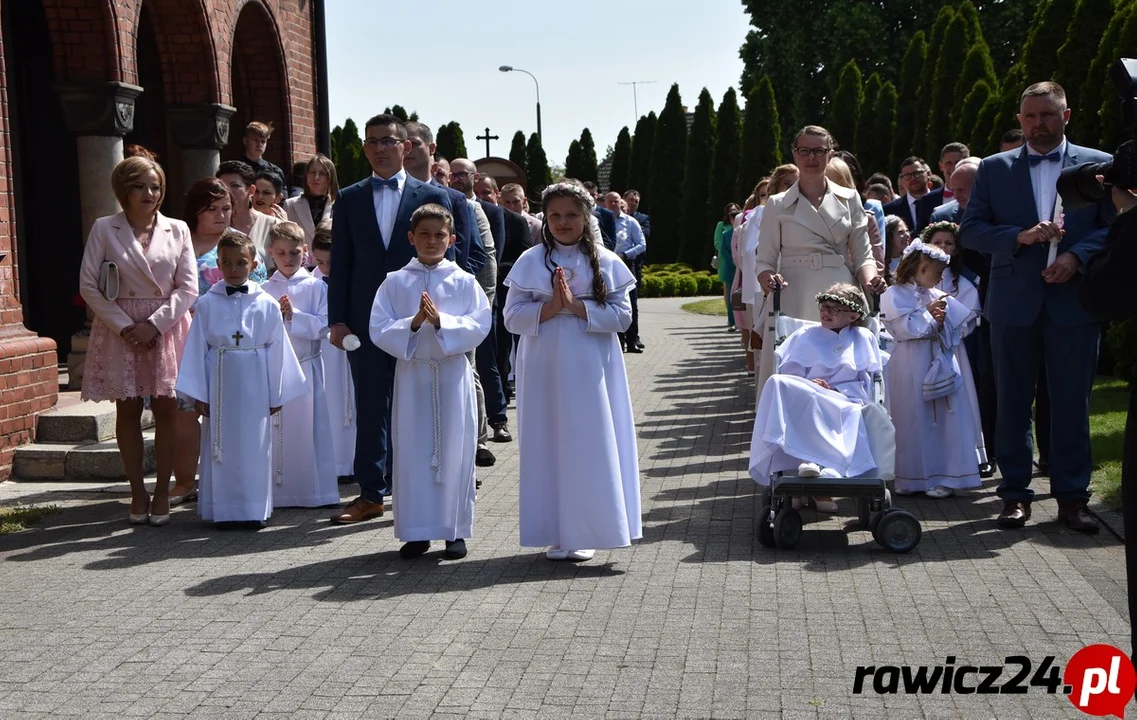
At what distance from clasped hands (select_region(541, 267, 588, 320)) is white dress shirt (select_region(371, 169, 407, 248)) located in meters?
1.60

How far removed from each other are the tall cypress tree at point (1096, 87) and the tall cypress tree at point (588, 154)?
50735 millimetres

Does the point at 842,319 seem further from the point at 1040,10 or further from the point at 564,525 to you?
the point at 1040,10

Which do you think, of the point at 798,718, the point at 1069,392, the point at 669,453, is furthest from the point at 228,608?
the point at 669,453

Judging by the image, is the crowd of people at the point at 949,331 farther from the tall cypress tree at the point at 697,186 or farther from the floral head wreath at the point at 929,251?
the tall cypress tree at the point at 697,186

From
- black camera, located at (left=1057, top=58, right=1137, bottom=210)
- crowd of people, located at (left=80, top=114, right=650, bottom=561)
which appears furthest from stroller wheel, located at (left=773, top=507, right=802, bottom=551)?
black camera, located at (left=1057, top=58, right=1137, bottom=210)

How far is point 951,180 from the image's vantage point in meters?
10.1

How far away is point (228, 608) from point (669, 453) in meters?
5.33

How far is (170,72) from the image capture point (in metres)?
14.5

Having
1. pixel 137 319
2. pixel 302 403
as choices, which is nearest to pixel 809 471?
pixel 302 403

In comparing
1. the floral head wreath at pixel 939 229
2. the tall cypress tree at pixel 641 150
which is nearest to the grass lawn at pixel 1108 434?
the floral head wreath at pixel 939 229

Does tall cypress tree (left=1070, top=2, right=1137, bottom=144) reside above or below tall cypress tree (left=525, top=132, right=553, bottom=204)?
below

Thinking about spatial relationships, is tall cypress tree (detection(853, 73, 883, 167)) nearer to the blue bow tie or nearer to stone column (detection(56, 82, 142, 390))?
stone column (detection(56, 82, 142, 390))

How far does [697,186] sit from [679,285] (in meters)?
8.73

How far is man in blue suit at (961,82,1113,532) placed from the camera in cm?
768
